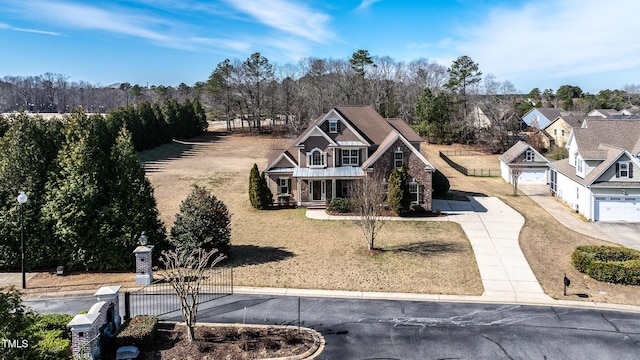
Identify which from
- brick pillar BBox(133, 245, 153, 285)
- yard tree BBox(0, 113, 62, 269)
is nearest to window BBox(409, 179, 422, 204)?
brick pillar BBox(133, 245, 153, 285)

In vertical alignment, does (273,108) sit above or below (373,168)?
above

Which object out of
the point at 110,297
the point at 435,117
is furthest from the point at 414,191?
the point at 435,117

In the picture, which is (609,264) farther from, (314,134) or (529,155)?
(529,155)

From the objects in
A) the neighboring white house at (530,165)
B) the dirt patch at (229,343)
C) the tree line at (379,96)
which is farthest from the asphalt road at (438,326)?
the tree line at (379,96)

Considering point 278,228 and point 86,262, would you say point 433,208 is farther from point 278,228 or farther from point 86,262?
point 86,262

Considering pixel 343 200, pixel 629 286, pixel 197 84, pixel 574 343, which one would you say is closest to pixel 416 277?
pixel 574 343

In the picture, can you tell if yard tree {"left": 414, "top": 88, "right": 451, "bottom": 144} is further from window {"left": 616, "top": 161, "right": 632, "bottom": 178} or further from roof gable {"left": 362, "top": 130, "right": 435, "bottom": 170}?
window {"left": 616, "top": 161, "right": 632, "bottom": 178}

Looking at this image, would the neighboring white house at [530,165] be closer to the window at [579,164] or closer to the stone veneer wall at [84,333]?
the window at [579,164]
